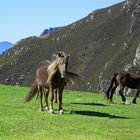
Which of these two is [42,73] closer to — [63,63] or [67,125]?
[63,63]

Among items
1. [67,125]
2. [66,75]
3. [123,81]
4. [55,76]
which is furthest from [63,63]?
[123,81]

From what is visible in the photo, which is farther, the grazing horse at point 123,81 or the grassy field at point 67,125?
the grazing horse at point 123,81

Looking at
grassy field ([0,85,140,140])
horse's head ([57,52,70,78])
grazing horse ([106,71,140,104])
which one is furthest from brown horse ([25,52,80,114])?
grazing horse ([106,71,140,104])

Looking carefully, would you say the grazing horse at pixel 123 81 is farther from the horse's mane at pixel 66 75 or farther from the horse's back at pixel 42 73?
the horse's mane at pixel 66 75

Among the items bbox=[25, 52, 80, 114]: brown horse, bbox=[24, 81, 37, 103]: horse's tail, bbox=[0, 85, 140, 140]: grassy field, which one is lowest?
bbox=[0, 85, 140, 140]: grassy field

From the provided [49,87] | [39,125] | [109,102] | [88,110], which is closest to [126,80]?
[109,102]

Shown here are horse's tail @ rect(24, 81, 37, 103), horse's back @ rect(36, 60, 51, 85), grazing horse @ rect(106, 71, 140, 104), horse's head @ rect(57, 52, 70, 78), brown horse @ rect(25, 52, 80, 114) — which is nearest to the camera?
horse's head @ rect(57, 52, 70, 78)

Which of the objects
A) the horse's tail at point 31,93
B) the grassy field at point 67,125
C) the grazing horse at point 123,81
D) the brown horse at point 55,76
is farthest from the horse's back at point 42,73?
the grazing horse at point 123,81

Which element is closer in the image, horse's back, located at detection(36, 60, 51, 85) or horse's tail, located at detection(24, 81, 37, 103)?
horse's back, located at detection(36, 60, 51, 85)

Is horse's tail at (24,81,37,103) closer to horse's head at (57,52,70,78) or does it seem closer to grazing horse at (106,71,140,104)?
horse's head at (57,52,70,78)

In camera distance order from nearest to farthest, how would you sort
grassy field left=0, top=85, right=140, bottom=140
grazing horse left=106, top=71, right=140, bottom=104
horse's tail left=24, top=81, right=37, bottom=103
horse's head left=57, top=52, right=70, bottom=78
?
1. grassy field left=0, top=85, right=140, bottom=140
2. horse's head left=57, top=52, right=70, bottom=78
3. horse's tail left=24, top=81, right=37, bottom=103
4. grazing horse left=106, top=71, right=140, bottom=104

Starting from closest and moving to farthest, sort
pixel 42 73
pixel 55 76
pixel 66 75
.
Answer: pixel 66 75 < pixel 55 76 < pixel 42 73

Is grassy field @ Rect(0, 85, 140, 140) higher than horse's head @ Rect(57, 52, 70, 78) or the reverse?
the reverse

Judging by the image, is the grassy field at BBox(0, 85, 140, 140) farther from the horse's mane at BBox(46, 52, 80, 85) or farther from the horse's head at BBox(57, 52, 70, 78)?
the horse's head at BBox(57, 52, 70, 78)
